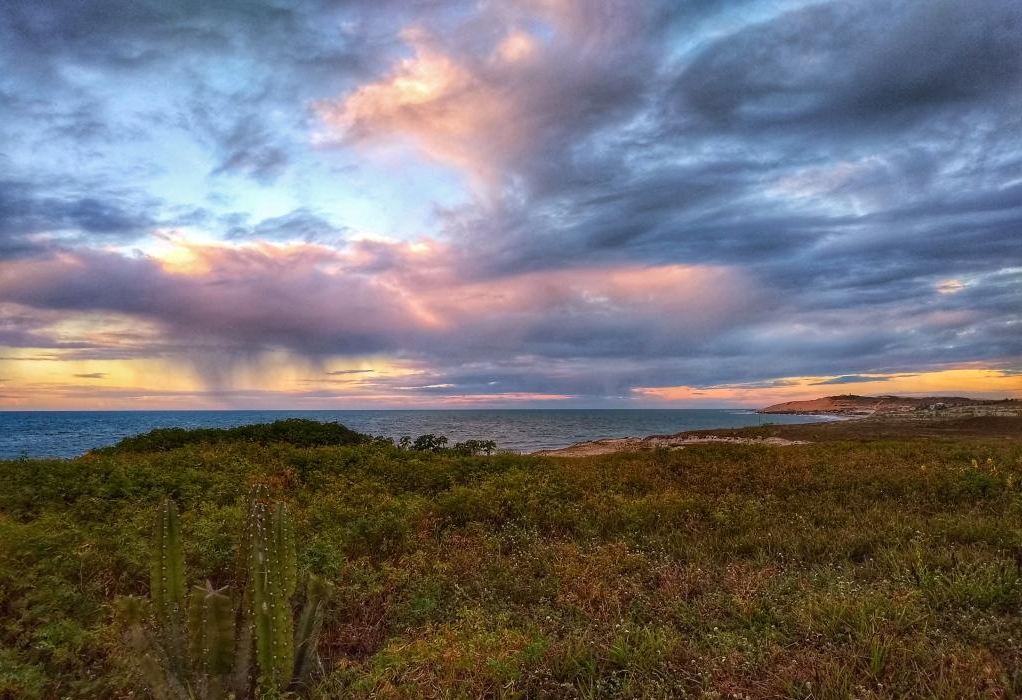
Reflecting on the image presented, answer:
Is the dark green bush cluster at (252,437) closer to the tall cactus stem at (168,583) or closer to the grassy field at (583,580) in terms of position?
the grassy field at (583,580)

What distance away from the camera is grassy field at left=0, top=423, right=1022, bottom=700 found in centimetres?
493

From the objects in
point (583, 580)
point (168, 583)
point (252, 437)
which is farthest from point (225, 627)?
point (252, 437)

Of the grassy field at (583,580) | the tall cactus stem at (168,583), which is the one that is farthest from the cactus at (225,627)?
the grassy field at (583,580)

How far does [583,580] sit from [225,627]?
4167mm

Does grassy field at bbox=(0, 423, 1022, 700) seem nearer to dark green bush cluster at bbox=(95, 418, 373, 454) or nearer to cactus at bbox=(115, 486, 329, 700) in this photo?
cactus at bbox=(115, 486, 329, 700)

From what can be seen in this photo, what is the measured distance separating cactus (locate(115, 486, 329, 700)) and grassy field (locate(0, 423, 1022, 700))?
1.69 feet

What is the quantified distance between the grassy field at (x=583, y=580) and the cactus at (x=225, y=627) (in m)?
0.52

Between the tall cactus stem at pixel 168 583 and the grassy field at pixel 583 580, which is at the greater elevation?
the tall cactus stem at pixel 168 583

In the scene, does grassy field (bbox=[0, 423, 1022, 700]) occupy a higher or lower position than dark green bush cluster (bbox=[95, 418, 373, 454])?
lower

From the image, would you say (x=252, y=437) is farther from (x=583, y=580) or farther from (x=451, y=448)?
(x=583, y=580)

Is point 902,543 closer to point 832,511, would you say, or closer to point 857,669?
point 832,511

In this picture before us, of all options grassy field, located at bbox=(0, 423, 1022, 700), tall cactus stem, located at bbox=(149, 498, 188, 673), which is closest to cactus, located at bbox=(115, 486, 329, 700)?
tall cactus stem, located at bbox=(149, 498, 188, 673)

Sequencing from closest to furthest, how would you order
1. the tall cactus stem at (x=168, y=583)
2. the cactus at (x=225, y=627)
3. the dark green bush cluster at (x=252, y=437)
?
the cactus at (x=225, y=627), the tall cactus stem at (x=168, y=583), the dark green bush cluster at (x=252, y=437)

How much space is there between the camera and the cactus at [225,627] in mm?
4660
